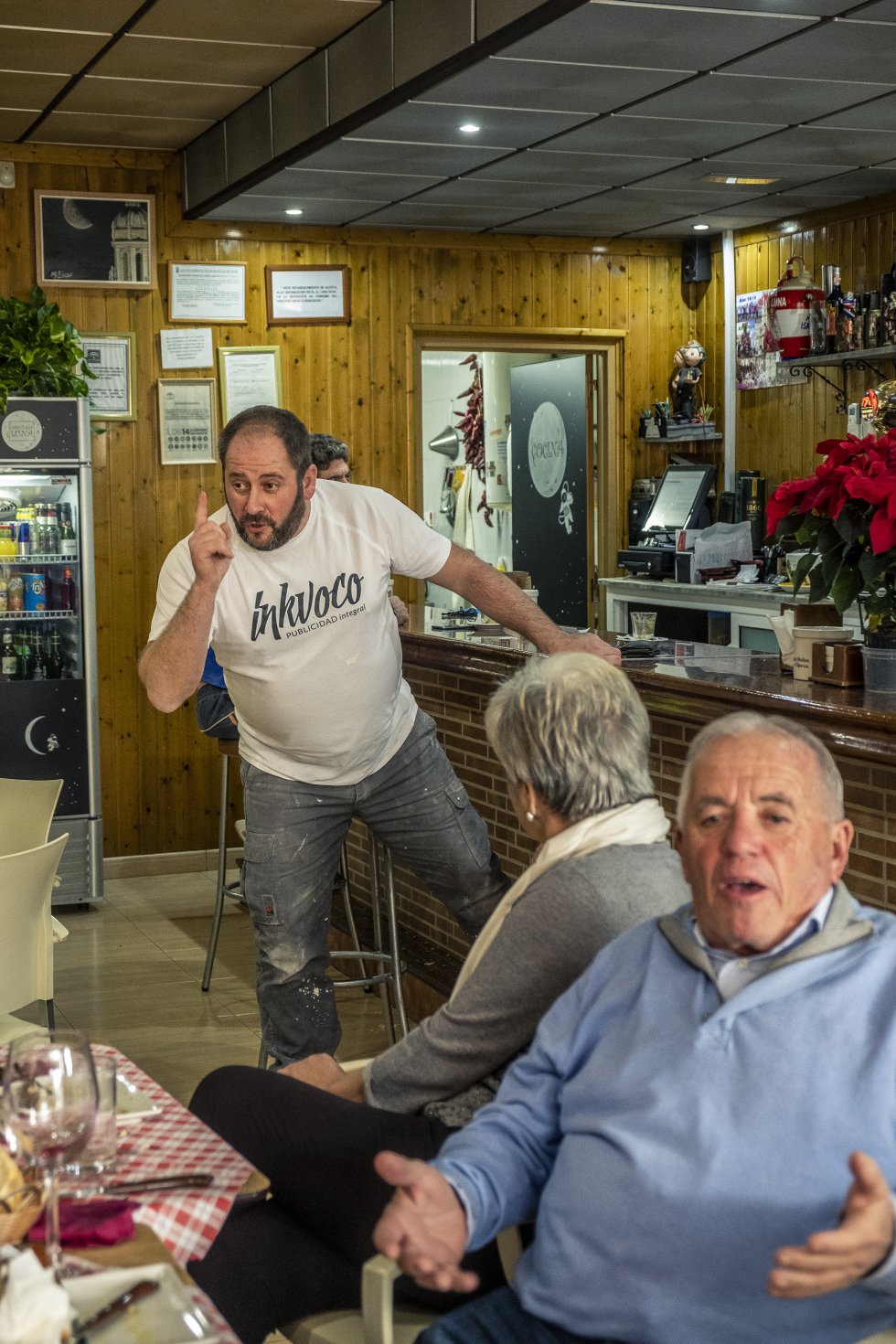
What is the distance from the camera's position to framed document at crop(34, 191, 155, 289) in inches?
251

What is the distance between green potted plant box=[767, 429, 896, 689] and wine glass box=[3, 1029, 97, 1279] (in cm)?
174

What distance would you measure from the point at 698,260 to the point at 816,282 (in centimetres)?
86

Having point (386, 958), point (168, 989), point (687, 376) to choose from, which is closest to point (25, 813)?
point (386, 958)

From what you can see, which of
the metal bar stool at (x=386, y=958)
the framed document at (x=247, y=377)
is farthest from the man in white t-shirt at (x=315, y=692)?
the framed document at (x=247, y=377)

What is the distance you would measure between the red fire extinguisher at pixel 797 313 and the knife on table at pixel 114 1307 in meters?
5.76

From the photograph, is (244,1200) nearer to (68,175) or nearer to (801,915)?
(801,915)

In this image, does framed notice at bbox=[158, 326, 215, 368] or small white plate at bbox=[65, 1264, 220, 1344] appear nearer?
small white plate at bbox=[65, 1264, 220, 1344]

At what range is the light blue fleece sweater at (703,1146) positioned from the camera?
5.16ft

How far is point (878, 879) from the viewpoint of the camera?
9.71 ft

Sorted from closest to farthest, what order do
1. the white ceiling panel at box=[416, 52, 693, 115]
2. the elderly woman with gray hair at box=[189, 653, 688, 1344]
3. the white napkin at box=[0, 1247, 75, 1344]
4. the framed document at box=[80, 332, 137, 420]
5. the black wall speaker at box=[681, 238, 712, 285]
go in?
the white napkin at box=[0, 1247, 75, 1344] → the elderly woman with gray hair at box=[189, 653, 688, 1344] → the white ceiling panel at box=[416, 52, 693, 115] → the framed document at box=[80, 332, 137, 420] → the black wall speaker at box=[681, 238, 712, 285]

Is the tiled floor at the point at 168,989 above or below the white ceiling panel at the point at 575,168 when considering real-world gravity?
below

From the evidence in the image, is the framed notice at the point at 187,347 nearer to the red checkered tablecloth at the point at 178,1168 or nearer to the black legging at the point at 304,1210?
the black legging at the point at 304,1210

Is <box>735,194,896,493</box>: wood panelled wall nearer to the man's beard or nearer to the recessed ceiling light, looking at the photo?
the recessed ceiling light

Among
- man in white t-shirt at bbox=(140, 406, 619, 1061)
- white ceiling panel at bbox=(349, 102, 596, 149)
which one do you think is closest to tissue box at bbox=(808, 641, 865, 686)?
man in white t-shirt at bbox=(140, 406, 619, 1061)
